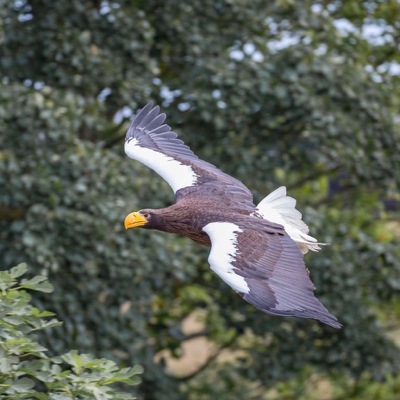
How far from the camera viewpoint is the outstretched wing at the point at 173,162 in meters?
4.62

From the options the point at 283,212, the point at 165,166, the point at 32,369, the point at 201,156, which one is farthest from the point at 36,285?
the point at 201,156

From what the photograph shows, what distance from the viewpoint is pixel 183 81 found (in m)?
5.70

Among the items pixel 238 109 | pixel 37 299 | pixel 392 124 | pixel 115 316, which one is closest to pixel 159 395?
pixel 115 316

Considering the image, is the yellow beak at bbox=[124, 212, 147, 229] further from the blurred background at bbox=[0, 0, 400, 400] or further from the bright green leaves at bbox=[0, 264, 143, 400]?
the bright green leaves at bbox=[0, 264, 143, 400]

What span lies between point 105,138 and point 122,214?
1030mm

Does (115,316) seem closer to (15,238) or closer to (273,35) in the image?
(15,238)

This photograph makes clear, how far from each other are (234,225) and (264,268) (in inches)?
14.2

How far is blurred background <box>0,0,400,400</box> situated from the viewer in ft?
16.6

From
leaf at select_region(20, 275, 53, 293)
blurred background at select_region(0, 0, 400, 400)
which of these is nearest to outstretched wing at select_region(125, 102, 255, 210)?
blurred background at select_region(0, 0, 400, 400)

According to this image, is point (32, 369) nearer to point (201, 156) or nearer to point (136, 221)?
point (136, 221)

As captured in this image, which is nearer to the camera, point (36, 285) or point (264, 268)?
point (36, 285)

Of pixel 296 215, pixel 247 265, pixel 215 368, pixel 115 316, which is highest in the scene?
pixel 247 265

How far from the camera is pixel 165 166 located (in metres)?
4.84

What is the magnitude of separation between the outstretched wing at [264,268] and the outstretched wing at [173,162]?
0.51 meters
